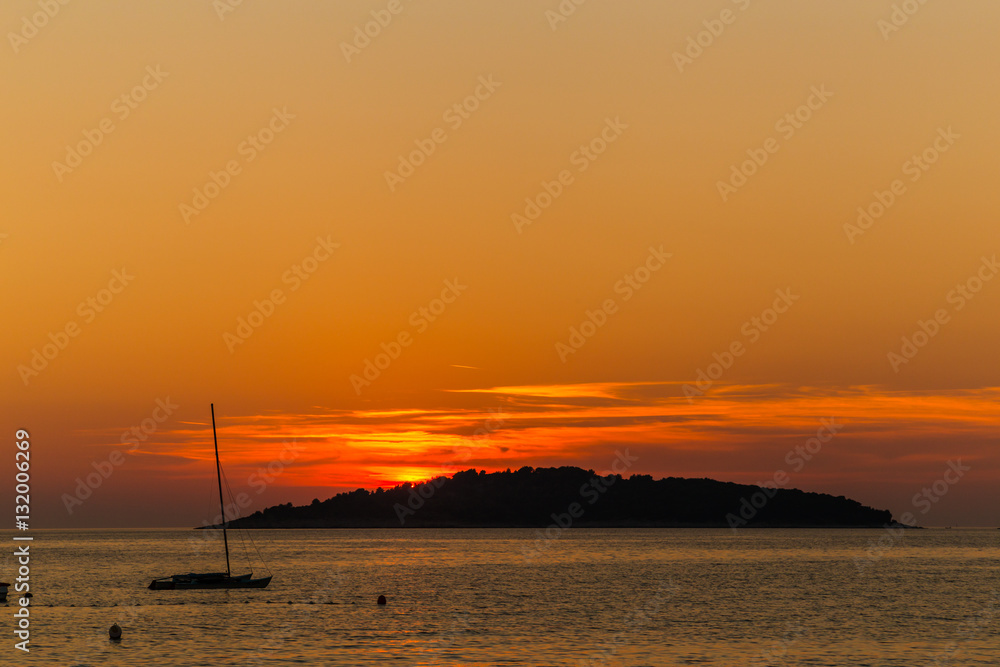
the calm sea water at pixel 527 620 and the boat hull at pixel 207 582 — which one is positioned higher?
the boat hull at pixel 207 582

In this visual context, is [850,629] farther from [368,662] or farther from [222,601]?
[222,601]

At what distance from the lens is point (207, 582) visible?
367 feet

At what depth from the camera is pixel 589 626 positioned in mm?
83188

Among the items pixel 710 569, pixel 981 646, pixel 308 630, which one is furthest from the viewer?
pixel 710 569

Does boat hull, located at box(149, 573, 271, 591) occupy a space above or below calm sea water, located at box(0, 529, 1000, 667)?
above

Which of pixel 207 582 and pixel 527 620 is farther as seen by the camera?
pixel 207 582

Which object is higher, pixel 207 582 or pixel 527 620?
pixel 207 582

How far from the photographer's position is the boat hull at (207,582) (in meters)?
112

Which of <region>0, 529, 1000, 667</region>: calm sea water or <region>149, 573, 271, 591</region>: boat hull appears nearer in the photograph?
<region>0, 529, 1000, 667</region>: calm sea water

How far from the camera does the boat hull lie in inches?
4405

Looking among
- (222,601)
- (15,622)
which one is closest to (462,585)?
(222,601)

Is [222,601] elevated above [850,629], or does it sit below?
above

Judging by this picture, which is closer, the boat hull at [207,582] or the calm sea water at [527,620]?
the calm sea water at [527,620]

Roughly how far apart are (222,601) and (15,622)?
22889 mm
